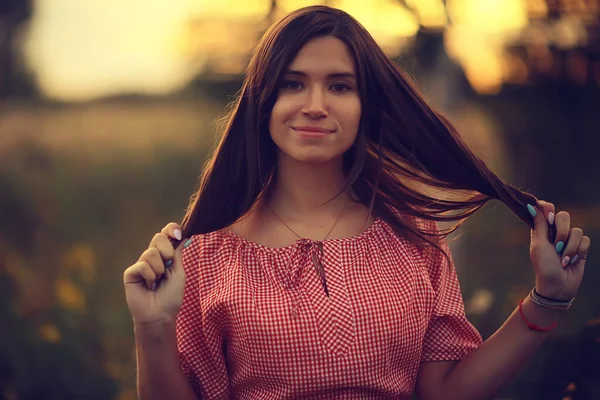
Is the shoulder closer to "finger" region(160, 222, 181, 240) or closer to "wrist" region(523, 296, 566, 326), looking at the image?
"finger" region(160, 222, 181, 240)

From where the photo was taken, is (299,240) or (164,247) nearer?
(164,247)

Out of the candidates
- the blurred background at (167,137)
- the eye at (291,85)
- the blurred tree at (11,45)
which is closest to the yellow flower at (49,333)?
the blurred background at (167,137)

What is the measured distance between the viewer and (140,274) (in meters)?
2.21

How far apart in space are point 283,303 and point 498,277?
2.17m

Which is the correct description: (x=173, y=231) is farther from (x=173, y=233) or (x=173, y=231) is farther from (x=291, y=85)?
(x=291, y=85)

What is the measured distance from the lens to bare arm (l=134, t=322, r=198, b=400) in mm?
2264

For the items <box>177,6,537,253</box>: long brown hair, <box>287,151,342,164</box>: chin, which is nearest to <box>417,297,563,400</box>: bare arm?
<box>177,6,537,253</box>: long brown hair

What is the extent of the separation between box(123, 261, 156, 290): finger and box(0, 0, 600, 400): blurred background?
4.83 ft

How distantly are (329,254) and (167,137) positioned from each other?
2.93 metres

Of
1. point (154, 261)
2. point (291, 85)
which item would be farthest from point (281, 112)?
point (154, 261)

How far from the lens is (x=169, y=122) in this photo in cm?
521

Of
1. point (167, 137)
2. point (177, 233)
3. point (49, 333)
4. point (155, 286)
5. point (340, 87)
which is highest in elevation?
point (340, 87)

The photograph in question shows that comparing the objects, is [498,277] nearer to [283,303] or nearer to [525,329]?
[525,329]

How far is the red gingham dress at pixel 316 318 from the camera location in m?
2.30
